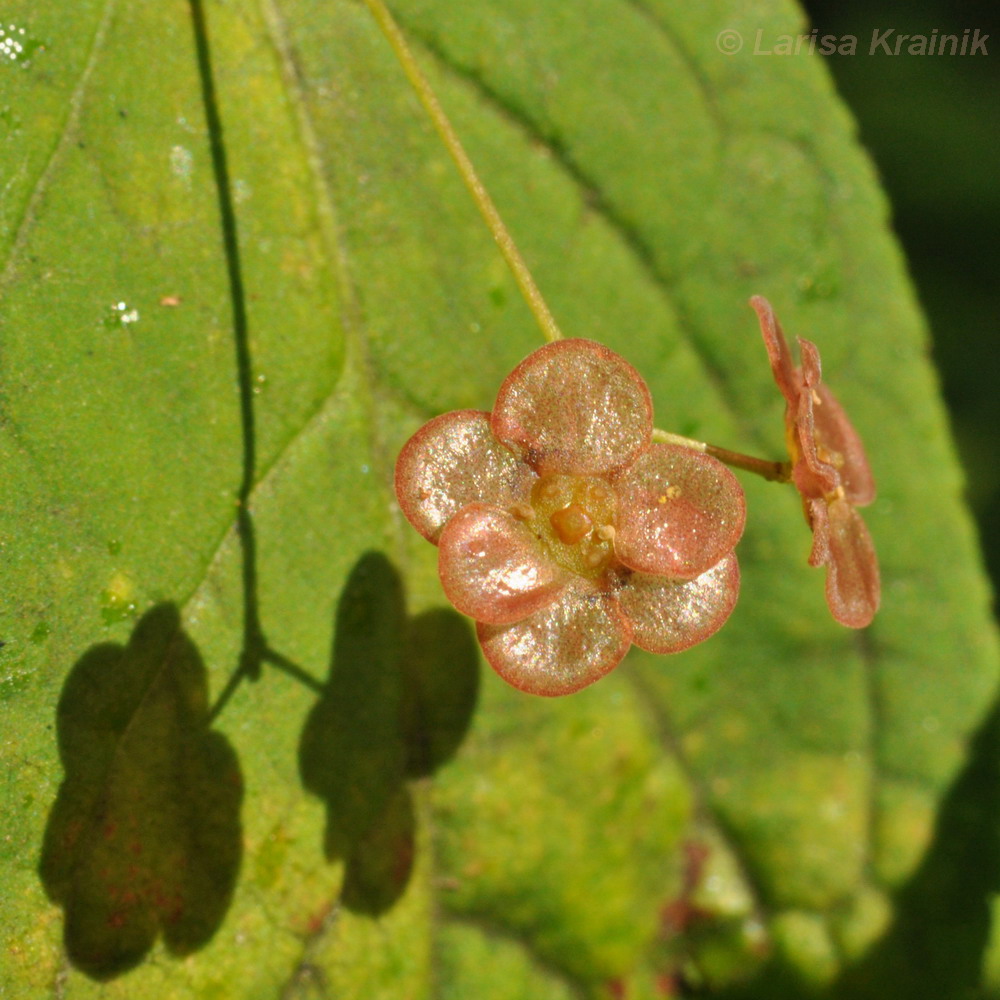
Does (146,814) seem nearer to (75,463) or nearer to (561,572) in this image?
(75,463)

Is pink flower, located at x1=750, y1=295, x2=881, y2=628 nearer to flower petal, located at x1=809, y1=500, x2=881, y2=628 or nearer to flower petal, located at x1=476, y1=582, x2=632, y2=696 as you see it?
flower petal, located at x1=809, y1=500, x2=881, y2=628

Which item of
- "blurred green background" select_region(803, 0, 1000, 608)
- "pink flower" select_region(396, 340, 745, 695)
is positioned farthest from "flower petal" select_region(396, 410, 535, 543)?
"blurred green background" select_region(803, 0, 1000, 608)

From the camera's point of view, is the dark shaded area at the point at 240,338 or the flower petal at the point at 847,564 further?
the dark shaded area at the point at 240,338

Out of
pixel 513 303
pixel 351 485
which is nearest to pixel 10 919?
pixel 351 485

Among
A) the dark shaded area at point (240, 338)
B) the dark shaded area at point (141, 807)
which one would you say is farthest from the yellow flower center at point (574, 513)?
the dark shaded area at point (141, 807)

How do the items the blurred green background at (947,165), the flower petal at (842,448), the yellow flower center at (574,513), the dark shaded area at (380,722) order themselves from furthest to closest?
the blurred green background at (947,165) < the dark shaded area at (380,722) < the flower petal at (842,448) < the yellow flower center at (574,513)

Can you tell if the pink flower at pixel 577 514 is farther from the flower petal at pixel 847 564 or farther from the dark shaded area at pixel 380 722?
the dark shaded area at pixel 380 722
